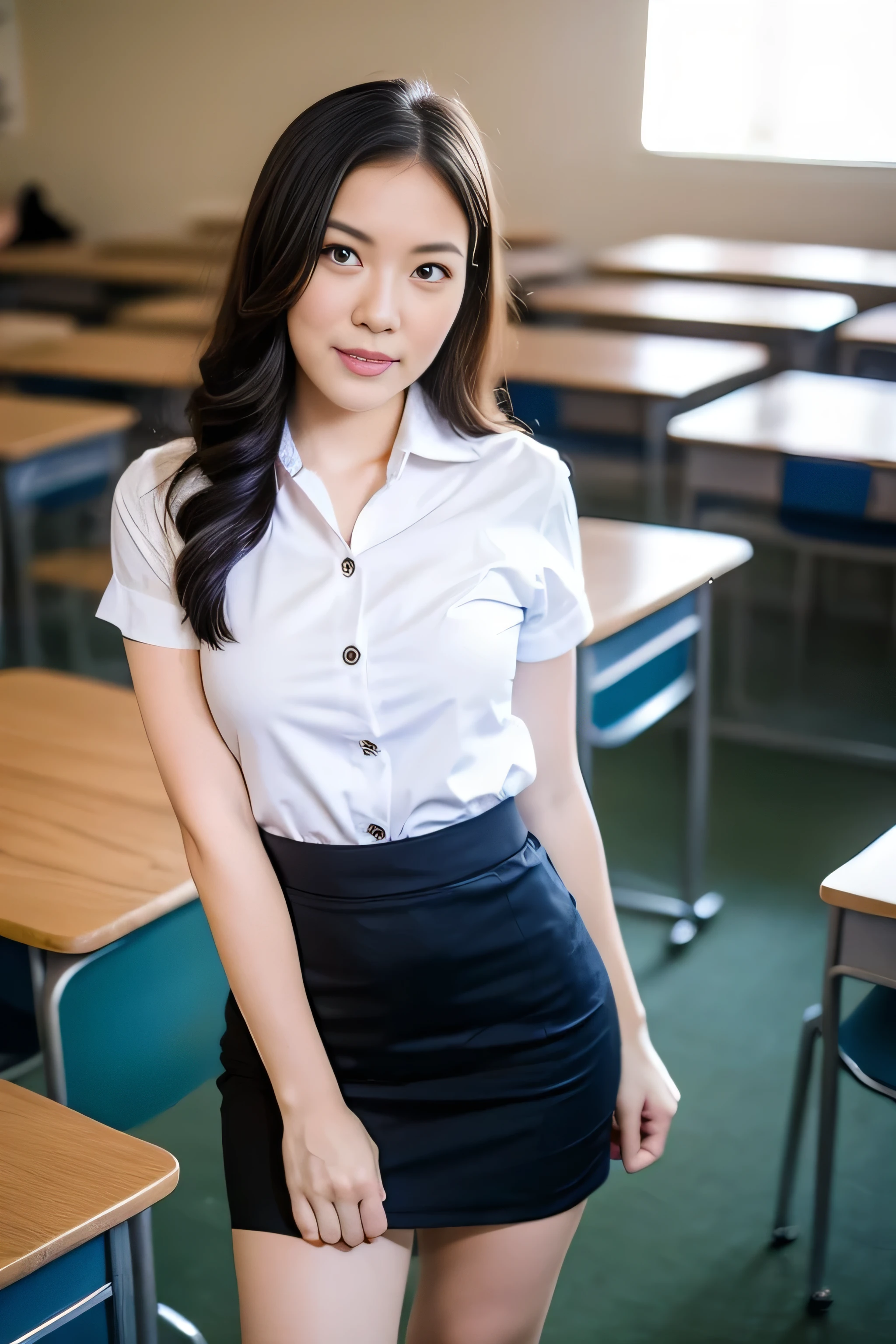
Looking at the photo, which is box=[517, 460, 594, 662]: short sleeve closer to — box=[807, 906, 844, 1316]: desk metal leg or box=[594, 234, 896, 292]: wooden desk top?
box=[807, 906, 844, 1316]: desk metal leg

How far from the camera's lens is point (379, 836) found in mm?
1145

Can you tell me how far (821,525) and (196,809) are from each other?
2.40 m

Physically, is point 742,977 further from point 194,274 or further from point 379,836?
point 194,274

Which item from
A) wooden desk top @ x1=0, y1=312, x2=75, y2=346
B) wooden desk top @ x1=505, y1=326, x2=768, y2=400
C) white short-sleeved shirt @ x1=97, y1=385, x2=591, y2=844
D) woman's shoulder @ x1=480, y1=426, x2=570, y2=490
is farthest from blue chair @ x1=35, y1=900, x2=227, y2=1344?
wooden desk top @ x1=0, y1=312, x2=75, y2=346

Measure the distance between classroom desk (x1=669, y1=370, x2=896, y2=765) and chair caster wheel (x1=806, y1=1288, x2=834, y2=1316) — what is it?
1.73 m

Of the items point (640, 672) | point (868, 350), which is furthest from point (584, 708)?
point (868, 350)

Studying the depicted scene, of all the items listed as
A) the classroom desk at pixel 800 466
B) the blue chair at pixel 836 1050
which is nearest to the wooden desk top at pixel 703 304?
the classroom desk at pixel 800 466

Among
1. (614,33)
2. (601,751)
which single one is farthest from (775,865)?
(614,33)

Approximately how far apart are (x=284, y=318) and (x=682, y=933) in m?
1.89

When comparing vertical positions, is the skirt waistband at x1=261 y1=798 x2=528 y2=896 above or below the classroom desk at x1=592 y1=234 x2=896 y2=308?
below

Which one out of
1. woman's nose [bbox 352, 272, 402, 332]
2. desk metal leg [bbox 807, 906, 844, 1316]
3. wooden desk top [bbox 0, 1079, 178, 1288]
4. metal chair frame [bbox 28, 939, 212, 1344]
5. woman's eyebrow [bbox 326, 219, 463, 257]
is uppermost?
woman's eyebrow [bbox 326, 219, 463, 257]

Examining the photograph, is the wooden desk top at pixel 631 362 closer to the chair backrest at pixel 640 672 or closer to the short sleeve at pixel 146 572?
the chair backrest at pixel 640 672

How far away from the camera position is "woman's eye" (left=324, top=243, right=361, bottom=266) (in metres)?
1.07

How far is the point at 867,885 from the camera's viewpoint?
5.16 ft
